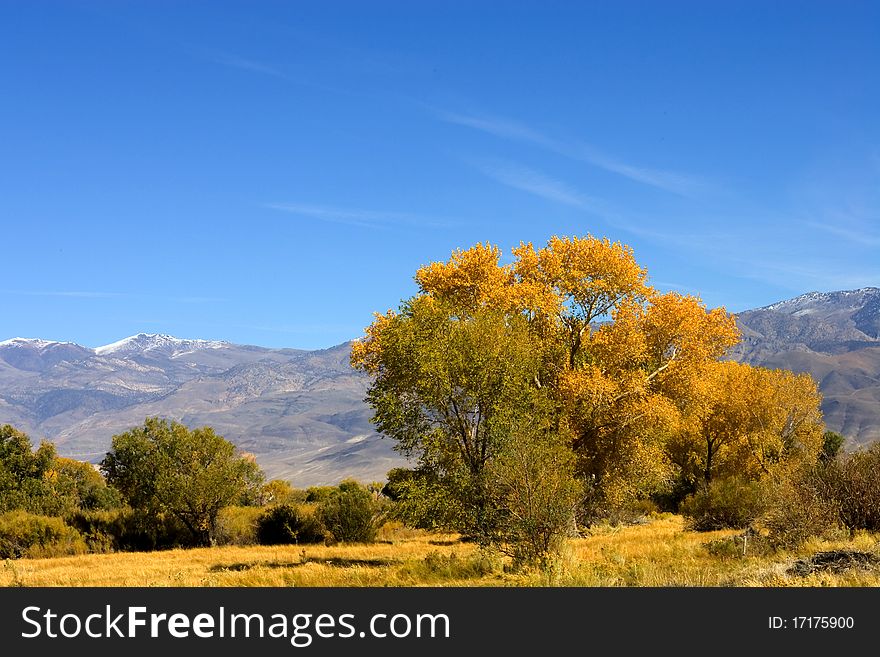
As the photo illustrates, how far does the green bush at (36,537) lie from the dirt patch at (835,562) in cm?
3668

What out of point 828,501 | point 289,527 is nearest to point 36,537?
point 289,527

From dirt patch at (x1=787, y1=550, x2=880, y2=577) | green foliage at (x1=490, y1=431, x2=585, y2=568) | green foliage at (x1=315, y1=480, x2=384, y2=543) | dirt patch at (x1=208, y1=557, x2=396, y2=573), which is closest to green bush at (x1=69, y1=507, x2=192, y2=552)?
green foliage at (x1=315, y1=480, x2=384, y2=543)

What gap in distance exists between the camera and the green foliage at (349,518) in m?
45.3

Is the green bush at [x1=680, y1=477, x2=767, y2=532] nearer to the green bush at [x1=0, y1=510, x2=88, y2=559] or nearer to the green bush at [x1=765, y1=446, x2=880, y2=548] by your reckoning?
the green bush at [x1=765, y1=446, x2=880, y2=548]

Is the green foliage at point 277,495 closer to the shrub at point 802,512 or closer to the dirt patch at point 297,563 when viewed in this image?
the dirt patch at point 297,563

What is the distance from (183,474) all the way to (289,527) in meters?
7.02

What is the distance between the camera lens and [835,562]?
1883 cm

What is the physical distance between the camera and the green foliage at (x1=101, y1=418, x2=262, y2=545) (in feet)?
148

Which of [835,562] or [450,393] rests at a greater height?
[450,393]

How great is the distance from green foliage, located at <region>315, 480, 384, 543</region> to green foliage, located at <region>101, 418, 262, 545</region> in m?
5.51

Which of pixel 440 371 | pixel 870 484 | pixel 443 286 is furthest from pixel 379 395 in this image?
pixel 870 484

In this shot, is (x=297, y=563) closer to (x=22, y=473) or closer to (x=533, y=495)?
(x=533, y=495)

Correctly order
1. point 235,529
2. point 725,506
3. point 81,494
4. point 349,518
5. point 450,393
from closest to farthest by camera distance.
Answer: point 450,393, point 725,506, point 349,518, point 235,529, point 81,494
